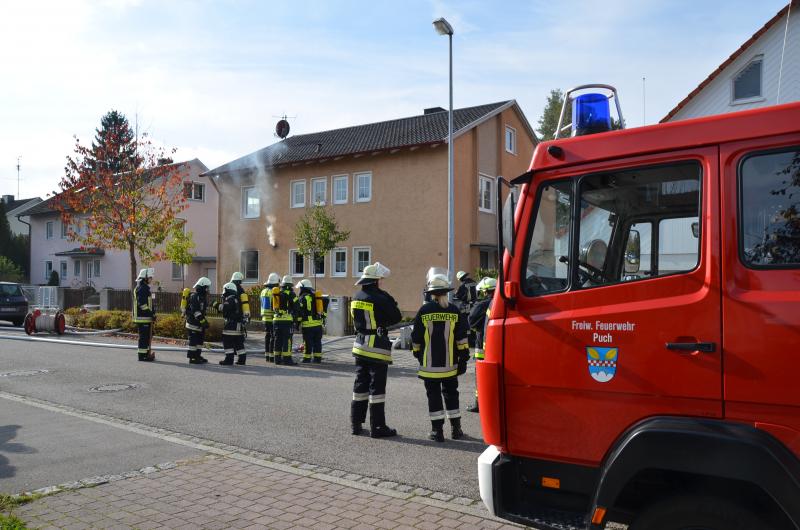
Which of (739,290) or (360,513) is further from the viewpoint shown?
(360,513)

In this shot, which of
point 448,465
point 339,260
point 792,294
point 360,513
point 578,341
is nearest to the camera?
point 792,294

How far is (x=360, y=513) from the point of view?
15.9 feet

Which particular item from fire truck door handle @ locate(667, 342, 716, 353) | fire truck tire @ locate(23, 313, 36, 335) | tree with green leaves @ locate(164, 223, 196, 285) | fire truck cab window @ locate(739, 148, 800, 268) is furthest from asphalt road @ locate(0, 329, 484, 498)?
tree with green leaves @ locate(164, 223, 196, 285)

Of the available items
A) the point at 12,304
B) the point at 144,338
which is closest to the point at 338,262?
the point at 12,304

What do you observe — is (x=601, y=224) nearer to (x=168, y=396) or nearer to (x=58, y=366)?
Result: (x=168, y=396)

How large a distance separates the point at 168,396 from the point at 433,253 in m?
16.4

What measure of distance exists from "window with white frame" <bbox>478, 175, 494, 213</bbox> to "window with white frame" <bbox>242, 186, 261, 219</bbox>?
1074cm

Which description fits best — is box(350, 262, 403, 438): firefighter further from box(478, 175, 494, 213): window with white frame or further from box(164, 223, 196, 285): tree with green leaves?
box(164, 223, 196, 285): tree with green leaves

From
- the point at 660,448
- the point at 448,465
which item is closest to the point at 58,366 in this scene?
the point at 448,465

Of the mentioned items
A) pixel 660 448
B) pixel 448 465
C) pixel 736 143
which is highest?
pixel 736 143

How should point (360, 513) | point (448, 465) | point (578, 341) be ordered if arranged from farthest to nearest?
point (448, 465)
point (360, 513)
point (578, 341)

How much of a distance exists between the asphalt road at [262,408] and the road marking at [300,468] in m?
0.15

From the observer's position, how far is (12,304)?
78.6 feet

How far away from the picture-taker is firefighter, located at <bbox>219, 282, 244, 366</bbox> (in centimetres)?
1338
